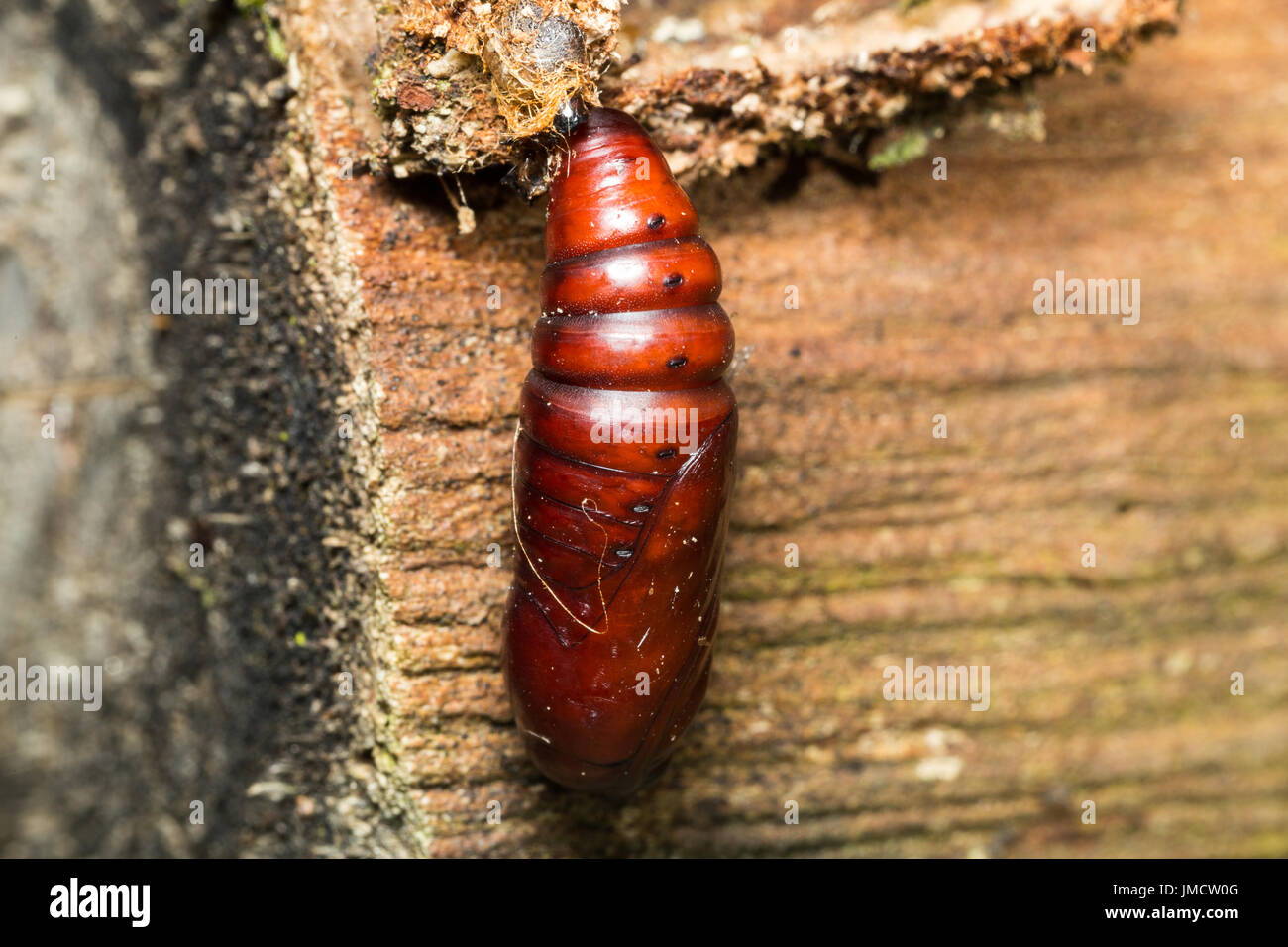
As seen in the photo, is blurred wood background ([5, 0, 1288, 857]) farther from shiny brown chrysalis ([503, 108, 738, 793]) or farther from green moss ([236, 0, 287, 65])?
shiny brown chrysalis ([503, 108, 738, 793])

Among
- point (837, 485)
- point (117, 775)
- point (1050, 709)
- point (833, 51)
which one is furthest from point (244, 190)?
point (1050, 709)

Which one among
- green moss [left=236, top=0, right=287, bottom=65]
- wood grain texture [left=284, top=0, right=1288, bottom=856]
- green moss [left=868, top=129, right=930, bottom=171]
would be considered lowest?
wood grain texture [left=284, top=0, right=1288, bottom=856]

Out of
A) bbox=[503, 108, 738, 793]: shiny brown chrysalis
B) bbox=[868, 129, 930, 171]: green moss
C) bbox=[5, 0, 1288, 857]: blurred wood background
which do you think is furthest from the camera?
bbox=[868, 129, 930, 171]: green moss

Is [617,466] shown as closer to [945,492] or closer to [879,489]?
[879,489]

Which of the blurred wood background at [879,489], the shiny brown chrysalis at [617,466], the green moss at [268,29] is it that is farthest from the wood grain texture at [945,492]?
the shiny brown chrysalis at [617,466]

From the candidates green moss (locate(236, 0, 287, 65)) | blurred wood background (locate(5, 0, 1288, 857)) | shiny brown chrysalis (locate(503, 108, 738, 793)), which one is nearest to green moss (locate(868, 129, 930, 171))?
blurred wood background (locate(5, 0, 1288, 857))

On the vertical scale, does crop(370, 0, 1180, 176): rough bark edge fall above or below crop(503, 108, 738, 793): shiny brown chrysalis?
above

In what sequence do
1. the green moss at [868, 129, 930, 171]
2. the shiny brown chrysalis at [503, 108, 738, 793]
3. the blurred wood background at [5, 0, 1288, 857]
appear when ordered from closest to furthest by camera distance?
the shiny brown chrysalis at [503, 108, 738, 793]
the blurred wood background at [5, 0, 1288, 857]
the green moss at [868, 129, 930, 171]

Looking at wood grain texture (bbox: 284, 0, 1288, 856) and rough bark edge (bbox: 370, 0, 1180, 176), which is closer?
rough bark edge (bbox: 370, 0, 1180, 176)
